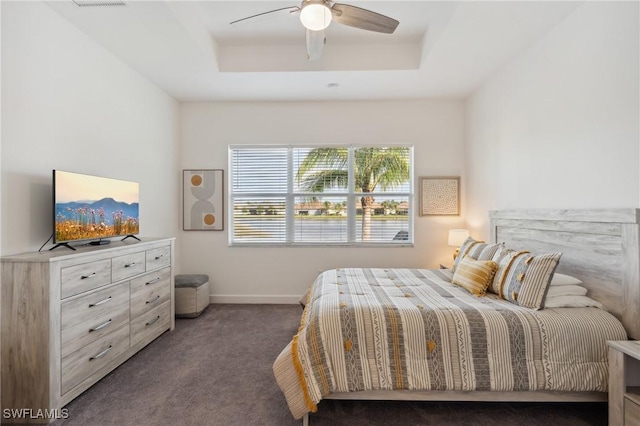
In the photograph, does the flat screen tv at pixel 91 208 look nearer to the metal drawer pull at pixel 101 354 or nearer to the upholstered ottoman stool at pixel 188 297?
the metal drawer pull at pixel 101 354

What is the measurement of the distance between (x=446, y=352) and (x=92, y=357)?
2.40 m

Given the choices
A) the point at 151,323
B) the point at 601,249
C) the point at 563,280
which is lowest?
the point at 151,323

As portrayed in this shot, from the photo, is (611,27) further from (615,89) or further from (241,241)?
(241,241)

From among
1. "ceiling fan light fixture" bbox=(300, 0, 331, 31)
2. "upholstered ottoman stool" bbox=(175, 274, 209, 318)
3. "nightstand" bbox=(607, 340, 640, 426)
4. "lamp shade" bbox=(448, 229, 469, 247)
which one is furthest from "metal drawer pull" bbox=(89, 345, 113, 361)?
"lamp shade" bbox=(448, 229, 469, 247)

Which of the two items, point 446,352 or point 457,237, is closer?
point 446,352

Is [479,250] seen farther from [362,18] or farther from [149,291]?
[149,291]

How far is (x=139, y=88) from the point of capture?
3322mm

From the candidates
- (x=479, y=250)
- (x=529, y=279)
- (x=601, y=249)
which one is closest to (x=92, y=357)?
(x=529, y=279)

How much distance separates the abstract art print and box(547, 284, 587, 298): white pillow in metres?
3.64

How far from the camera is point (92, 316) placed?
2.15m

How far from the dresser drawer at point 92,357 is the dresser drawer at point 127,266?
0.43 metres

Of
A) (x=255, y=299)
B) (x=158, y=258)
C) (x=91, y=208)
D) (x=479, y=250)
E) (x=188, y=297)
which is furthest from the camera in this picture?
(x=255, y=299)

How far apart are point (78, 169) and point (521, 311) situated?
11.5 ft

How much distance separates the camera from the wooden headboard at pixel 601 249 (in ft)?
6.01
